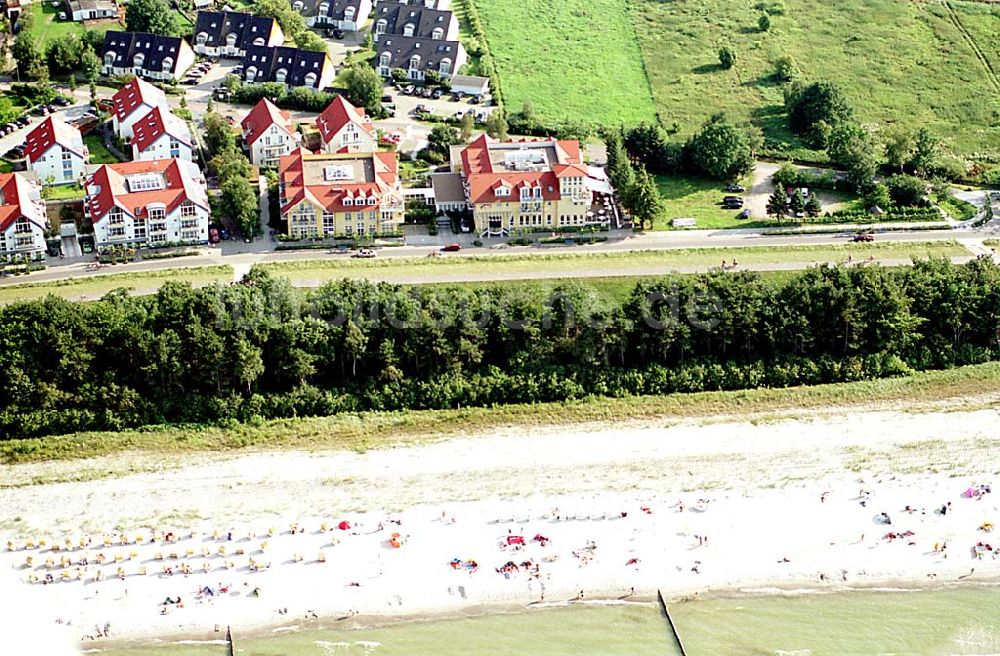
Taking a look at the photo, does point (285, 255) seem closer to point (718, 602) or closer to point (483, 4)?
point (718, 602)

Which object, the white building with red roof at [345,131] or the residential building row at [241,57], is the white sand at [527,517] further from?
the residential building row at [241,57]

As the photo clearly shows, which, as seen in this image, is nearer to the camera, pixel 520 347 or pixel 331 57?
pixel 520 347

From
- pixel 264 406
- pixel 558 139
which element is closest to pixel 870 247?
pixel 558 139

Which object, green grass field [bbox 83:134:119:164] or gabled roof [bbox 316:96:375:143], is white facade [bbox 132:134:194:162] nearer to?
green grass field [bbox 83:134:119:164]

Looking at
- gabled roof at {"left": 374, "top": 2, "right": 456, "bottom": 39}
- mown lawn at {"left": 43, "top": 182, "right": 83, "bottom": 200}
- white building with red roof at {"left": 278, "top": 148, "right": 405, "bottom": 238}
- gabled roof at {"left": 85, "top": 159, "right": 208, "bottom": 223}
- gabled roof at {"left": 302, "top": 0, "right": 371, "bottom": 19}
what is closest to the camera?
gabled roof at {"left": 85, "top": 159, "right": 208, "bottom": 223}

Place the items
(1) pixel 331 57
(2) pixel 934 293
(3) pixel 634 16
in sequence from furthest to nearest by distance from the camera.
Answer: (3) pixel 634 16 < (1) pixel 331 57 < (2) pixel 934 293

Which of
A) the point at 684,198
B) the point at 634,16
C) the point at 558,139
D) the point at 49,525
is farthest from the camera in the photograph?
the point at 634,16

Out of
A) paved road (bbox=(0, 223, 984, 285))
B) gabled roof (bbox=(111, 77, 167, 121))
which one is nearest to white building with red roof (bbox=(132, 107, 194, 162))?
gabled roof (bbox=(111, 77, 167, 121))
